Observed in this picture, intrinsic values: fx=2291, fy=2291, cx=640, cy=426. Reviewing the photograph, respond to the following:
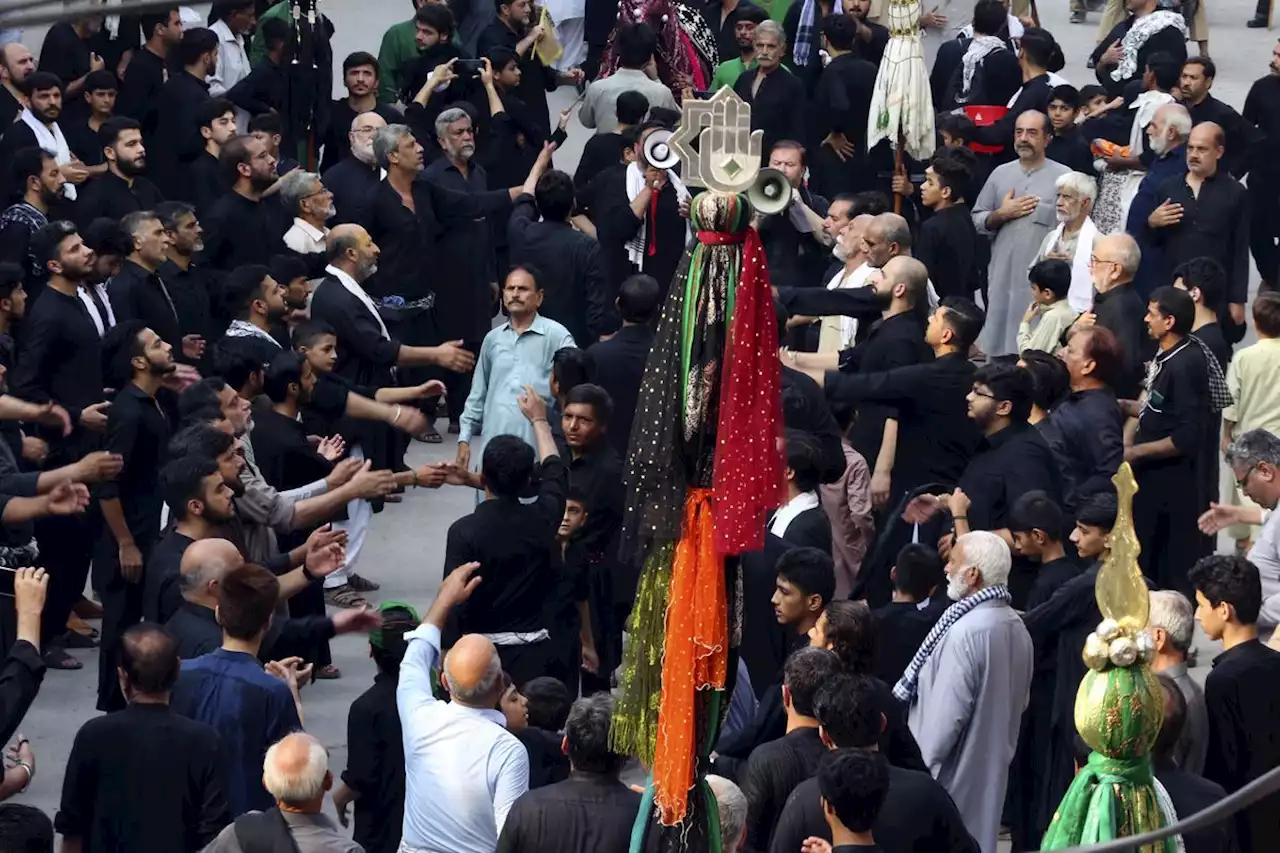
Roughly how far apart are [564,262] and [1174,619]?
5385mm

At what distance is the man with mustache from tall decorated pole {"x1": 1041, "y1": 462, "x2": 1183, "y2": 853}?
8.04 m

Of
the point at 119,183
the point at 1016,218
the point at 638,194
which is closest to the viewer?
the point at 119,183

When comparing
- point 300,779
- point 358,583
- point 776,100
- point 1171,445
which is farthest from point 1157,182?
point 300,779

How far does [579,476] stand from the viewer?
9.78 meters

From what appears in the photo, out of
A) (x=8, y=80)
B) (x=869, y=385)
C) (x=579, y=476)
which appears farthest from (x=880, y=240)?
(x=8, y=80)

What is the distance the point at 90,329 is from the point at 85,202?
6.59 ft

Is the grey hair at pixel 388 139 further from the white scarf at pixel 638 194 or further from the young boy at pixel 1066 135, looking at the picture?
the young boy at pixel 1066 135

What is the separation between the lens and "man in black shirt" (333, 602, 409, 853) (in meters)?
8.16

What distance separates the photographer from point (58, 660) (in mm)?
11078

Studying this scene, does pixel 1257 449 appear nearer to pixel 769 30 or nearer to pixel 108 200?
pixel 769 30

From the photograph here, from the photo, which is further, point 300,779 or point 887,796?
point 887,796

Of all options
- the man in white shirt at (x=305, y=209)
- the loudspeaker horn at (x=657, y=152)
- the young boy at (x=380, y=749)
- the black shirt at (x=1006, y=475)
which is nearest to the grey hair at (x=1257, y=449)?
the black shirt at (x=1006, y=475)

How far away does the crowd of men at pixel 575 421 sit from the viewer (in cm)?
749

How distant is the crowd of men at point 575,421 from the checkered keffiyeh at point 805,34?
3cm
